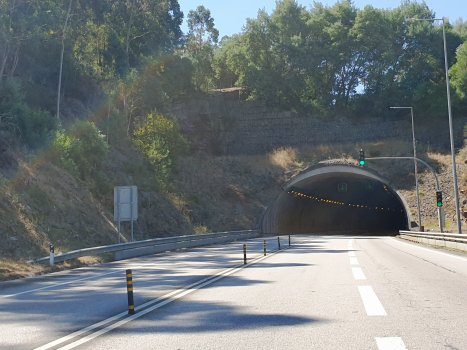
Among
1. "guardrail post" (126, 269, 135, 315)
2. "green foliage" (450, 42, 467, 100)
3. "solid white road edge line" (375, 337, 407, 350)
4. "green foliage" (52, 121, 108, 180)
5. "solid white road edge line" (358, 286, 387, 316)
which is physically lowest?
"solid white road edge line" (358, 286, 387, 316)

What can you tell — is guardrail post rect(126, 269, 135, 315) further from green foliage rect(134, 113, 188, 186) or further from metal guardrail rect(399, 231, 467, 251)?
green foliage rect(134, 113, 188, 186)

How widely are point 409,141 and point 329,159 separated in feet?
36.6

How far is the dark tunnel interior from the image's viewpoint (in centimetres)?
5644

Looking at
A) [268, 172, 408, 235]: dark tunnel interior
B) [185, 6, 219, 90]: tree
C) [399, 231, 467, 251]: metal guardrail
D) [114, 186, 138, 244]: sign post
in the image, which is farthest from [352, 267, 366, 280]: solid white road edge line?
[185, 6, 219, 90]: tree

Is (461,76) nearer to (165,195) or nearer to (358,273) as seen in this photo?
(165,195)

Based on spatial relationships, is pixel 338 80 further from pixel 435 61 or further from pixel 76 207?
pixel 76 207

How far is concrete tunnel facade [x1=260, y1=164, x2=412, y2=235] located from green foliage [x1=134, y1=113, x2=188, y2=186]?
11.4 m

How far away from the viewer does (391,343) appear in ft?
18.0

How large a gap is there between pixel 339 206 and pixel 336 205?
114cm

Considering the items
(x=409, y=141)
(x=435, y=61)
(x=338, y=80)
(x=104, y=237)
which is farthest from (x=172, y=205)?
(x=435, y=61)

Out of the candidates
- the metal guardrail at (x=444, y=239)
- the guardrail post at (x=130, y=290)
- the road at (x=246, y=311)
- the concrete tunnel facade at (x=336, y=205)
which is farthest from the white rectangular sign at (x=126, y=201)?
the concrete tunnel facade at (x=336, y=205)

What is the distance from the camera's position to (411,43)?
2687 inches

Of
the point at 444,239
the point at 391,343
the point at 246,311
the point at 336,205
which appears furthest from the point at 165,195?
the point at 391,343

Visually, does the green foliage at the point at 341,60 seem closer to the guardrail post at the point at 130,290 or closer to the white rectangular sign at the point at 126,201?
the white rectangular sign at the point at 126,201
